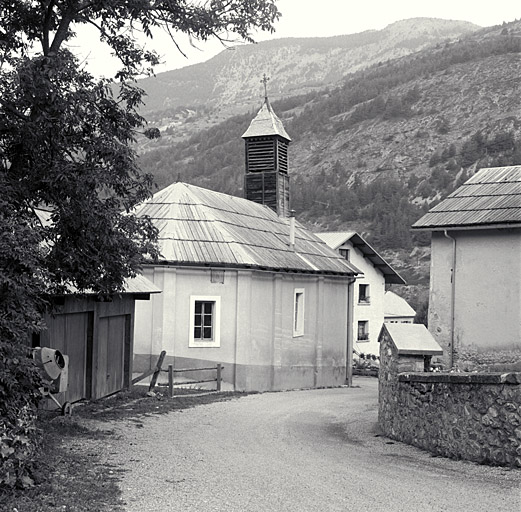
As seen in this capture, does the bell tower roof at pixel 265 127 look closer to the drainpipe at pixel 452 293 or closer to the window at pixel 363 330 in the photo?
the window at pixel 363 330

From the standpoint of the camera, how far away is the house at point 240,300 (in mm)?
21703

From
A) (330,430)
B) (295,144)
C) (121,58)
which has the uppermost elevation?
(295,144)

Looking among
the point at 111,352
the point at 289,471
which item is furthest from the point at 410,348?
the point at 111,352

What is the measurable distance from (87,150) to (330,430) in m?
6.65

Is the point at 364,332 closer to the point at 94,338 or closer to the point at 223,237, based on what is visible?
the point at 223,237

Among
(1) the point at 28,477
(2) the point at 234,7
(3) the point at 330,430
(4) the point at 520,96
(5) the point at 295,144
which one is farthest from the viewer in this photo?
(5) the point at 295,144

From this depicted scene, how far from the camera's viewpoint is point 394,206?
7450 centimetres

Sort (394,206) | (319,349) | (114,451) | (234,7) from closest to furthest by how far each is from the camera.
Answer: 1. (114,451)
2. (234,7)
3. (319,349)
4. (394,206)

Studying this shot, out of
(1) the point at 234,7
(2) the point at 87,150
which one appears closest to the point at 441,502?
(2) the point at 87,150

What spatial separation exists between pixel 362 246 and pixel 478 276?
26008mm

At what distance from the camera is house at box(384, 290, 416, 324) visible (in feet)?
158

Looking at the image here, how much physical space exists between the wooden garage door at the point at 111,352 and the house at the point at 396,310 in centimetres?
3133

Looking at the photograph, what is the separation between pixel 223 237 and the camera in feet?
76.4

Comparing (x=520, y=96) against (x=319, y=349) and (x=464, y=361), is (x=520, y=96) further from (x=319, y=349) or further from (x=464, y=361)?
(x=464, y=361)
